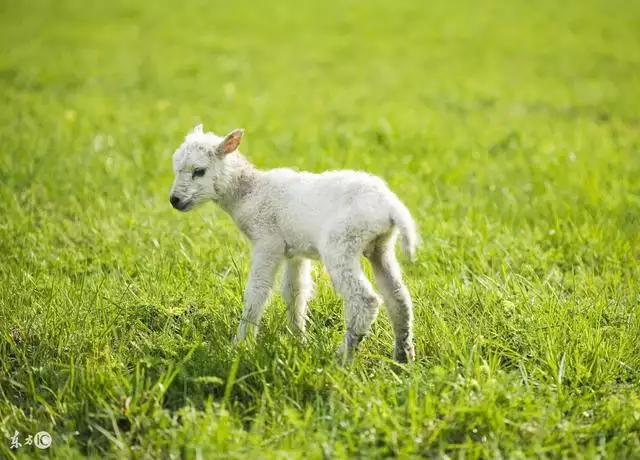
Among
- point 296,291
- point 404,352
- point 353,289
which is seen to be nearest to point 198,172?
point 296,291

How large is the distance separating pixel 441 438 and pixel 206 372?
1464 mm

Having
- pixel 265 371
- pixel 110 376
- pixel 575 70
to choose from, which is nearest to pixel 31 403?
pixel 110 376

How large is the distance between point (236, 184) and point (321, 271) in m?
1.03

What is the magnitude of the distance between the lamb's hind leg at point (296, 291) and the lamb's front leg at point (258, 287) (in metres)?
0.21

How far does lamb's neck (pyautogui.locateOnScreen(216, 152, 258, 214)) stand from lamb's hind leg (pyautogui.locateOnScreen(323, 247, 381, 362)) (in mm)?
1135

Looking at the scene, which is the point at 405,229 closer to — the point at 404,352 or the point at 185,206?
the point at 404,352

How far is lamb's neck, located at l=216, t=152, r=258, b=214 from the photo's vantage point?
225 inches

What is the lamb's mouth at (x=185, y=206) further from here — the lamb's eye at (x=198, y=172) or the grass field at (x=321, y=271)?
the grass field at (x=321, y=271)

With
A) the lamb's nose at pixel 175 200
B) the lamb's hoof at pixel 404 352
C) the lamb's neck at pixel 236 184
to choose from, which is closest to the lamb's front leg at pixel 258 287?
the lamb's neck at pixel 236 184

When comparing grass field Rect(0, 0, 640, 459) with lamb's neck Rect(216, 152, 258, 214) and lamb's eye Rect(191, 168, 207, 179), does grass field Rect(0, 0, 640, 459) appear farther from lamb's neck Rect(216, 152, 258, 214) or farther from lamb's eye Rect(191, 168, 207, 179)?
lamb's eye Rect(191, 168, 207, 179)

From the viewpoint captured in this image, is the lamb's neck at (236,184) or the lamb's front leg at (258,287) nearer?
the lamb's front leg at (258,287)

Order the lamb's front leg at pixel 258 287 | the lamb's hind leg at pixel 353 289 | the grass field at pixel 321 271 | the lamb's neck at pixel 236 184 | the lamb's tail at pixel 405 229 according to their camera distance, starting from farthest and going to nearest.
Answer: the lamb's neck at pixel 236 184, the lamb's front leg at pixel 258 287, the lamb's hind leg at pixel 353 289, the lamb's tail at pixel 405 229, the grass field at pixel 321 271

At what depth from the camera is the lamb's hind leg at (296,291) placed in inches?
217

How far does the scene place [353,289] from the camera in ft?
15.8
